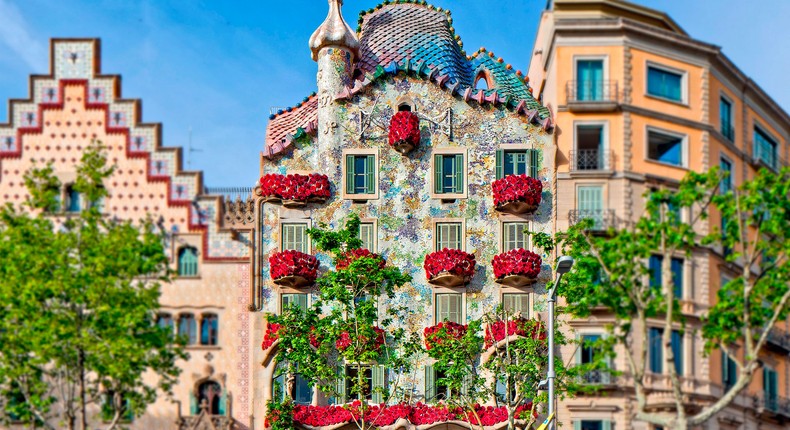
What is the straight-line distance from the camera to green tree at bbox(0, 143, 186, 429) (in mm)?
38406

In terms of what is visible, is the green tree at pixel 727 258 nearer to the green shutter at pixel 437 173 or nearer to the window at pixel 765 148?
→ the green shutter at pixel 437 173

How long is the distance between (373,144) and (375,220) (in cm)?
332

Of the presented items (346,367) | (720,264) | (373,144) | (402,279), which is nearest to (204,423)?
(346,367)

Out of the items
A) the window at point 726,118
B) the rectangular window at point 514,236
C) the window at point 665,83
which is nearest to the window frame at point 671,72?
the window at point 665,83

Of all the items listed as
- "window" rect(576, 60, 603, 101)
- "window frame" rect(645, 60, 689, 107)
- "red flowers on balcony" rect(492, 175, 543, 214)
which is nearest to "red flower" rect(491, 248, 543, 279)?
"red flowers on balcony" rect(492, 175, 543, 214)

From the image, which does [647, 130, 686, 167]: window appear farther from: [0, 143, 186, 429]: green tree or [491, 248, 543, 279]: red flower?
[0, 143, 186, 429]: green tree

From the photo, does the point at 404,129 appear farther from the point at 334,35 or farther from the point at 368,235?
the point at 334,35

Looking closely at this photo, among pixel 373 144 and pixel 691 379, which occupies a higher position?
pixel 373 144

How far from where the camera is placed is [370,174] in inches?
2031

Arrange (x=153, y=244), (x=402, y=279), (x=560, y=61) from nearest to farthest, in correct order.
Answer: (x=153, y=244) → (x=402, y=279) → (x=560, y=61)

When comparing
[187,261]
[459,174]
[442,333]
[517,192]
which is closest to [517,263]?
[517,192]

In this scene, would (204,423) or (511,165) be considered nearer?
(204,423)

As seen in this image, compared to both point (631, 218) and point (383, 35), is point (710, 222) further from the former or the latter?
point (383, 35)

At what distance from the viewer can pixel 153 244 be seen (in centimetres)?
3922
